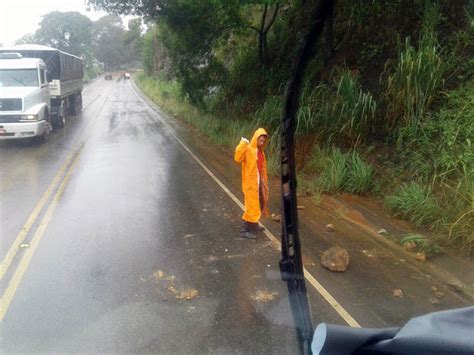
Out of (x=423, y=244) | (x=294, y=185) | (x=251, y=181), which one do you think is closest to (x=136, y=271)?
(x=251, y=181)

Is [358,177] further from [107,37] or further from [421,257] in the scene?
[107,37]

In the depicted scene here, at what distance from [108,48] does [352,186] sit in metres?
33.4

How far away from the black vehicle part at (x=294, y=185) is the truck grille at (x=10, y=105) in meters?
14.6

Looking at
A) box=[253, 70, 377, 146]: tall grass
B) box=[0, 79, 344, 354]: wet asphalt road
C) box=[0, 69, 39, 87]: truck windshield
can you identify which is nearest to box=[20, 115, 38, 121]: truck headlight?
box=[0, 69, 39, 87]: truck windshield

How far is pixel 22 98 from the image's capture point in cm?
1482

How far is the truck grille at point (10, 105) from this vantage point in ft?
48.0

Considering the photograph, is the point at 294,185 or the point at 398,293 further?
the point at 398,293

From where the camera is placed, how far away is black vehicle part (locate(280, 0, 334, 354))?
5.06 feet

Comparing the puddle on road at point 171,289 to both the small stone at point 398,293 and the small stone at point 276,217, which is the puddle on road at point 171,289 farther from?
the small stone at point 276,217

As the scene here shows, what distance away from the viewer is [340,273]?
19.2 feet

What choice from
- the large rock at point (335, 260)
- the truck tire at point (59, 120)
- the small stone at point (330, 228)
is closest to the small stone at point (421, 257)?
the large rock at point (335, 260)

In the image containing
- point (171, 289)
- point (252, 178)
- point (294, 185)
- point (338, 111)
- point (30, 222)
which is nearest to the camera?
point (294, 185)

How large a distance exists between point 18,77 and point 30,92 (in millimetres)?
985

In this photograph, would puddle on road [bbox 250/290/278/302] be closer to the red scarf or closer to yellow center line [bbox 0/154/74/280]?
the red scarf
